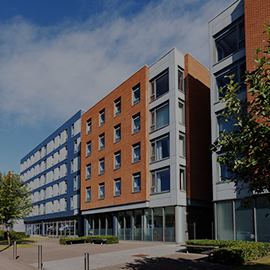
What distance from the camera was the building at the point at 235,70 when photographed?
19.6 m

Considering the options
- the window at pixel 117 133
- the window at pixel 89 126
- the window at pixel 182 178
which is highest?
the window at pixel 89 126

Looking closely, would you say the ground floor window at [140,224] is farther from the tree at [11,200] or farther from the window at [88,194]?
the tree at [11,200]

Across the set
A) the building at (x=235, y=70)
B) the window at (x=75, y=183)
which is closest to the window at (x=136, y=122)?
the building at (x=235, y=70)

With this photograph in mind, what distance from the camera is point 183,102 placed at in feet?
95.0

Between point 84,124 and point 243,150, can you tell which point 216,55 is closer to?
point 243,150

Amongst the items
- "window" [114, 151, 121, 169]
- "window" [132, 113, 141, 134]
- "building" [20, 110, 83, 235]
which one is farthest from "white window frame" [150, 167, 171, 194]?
"building" [20, 110, 83, 235]

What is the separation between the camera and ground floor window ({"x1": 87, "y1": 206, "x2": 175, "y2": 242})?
26.9 m

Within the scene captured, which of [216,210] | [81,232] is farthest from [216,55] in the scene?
[81,232]

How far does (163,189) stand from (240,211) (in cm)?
878

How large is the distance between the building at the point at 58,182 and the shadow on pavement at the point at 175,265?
2972cm

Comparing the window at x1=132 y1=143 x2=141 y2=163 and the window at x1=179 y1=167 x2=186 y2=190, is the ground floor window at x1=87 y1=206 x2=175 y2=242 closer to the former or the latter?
the window at x1=179 y1=167 x2=186 y2=190

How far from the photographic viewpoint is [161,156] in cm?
2892

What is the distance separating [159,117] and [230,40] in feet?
31.8

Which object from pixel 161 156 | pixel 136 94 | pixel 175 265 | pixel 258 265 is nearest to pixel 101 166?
pixel 136 94
